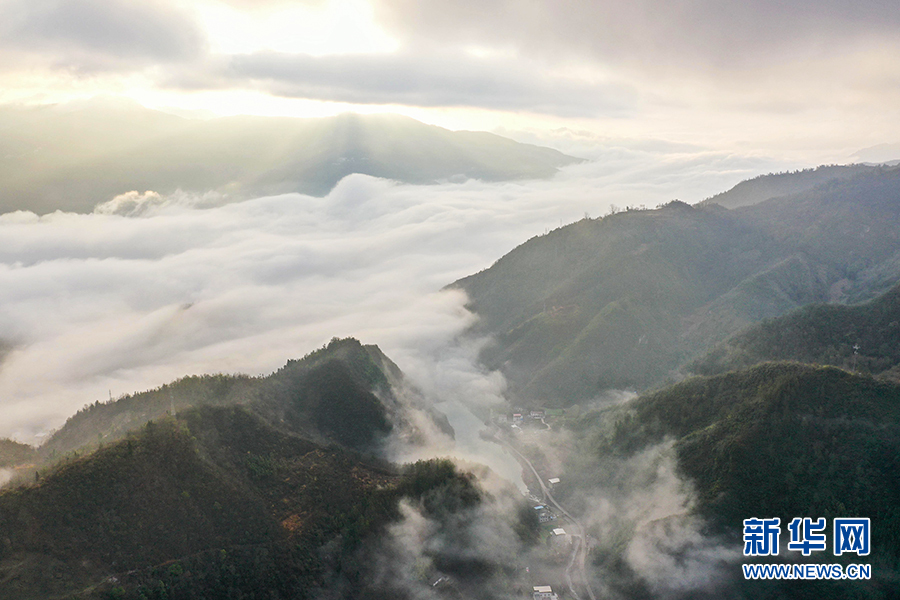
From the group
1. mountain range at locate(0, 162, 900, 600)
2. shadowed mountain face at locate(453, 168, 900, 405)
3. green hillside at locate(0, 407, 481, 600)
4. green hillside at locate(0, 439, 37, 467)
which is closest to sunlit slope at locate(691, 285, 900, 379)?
mountain range at locate(0, 162, 900, 600)

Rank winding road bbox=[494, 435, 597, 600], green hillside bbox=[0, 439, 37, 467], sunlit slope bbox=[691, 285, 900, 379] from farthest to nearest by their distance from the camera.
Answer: sunlit slope bbox=[691, 285, 900, 379] → green hillside bbox=[0, 439, 37, 467] → winding road bbox=[494, 435, 597, 600]

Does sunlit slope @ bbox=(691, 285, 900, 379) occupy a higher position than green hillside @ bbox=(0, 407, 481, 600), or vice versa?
sunlit slope @ bbox=(691, 285, 900, 379)

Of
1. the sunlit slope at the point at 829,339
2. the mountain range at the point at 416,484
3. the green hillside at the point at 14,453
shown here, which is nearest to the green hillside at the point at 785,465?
the mountain range at the point at 416,484

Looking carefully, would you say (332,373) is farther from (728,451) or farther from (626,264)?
(626,264)

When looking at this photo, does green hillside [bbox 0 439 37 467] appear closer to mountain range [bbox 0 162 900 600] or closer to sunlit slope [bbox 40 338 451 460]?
mountain range [bbox 0 162 900 600]

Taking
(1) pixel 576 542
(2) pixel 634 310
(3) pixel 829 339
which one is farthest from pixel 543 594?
(2) pixel 634 310

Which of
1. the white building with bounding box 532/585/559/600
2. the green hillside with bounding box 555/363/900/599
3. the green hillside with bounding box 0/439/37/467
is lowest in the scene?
the white building with bounding box 532/585/559/600

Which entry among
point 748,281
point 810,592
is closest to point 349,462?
point 810,592

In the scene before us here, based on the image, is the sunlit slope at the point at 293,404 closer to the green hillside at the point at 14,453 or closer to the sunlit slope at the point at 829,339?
the green hillside at the point at 14,453
